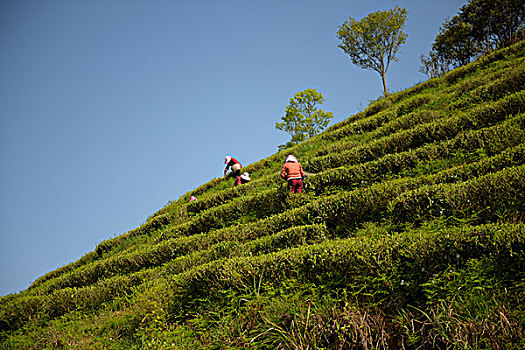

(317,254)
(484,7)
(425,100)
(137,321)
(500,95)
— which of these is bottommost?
(137,321)

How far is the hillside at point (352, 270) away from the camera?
363cm

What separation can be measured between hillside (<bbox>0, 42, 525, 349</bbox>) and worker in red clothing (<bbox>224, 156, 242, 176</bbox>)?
6.49 m

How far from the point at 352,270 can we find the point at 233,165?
12898 mm

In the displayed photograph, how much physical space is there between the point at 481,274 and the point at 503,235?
57 centimetres

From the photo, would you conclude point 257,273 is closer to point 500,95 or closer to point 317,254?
point 317,254

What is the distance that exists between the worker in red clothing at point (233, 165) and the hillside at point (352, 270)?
21.3ft

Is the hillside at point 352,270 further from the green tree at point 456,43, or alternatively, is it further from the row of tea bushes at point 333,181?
the green tree at point 456,43

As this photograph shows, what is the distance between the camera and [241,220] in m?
9.88

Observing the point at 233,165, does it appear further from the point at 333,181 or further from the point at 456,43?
the point at 456,43

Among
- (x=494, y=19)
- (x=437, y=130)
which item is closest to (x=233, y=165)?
(x=437, y=130)

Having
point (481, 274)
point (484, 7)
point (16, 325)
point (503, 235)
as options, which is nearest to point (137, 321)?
point (16, 325)

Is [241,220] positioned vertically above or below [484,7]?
below

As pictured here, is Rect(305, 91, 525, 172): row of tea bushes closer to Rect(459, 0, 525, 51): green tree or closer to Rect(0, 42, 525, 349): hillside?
Rect(0, 42, 525, 349): hillside

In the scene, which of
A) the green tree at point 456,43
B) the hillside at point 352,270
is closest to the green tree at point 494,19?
the green tree at point 456,43
